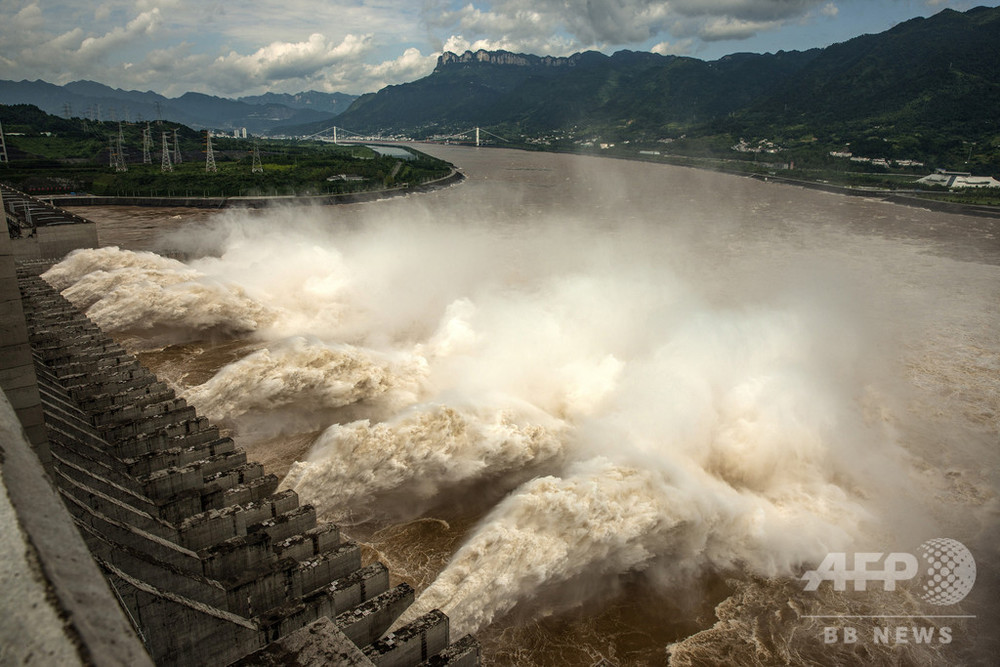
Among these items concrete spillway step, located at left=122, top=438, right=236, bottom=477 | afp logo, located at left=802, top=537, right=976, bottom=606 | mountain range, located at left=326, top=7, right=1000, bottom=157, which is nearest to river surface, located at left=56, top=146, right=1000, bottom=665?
afp logo, located at left=802, top=537, right=976, bottom=606

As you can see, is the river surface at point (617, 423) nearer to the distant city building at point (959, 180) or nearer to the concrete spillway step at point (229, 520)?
the concrete spillway step at point (229, 520)

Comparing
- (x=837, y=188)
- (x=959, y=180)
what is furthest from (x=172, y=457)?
(x=959, y=180)

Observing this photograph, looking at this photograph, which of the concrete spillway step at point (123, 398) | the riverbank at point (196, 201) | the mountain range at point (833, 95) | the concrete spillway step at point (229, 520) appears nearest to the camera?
the concrete spillway step at point (229, 520)

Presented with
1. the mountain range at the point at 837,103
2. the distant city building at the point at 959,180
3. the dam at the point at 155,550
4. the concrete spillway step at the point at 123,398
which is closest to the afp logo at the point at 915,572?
the dam at the point at 155,550

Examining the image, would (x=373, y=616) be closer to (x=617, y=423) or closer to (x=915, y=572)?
(x=617, y=423)

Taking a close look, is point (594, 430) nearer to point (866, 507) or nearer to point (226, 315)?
point (866, 507)
